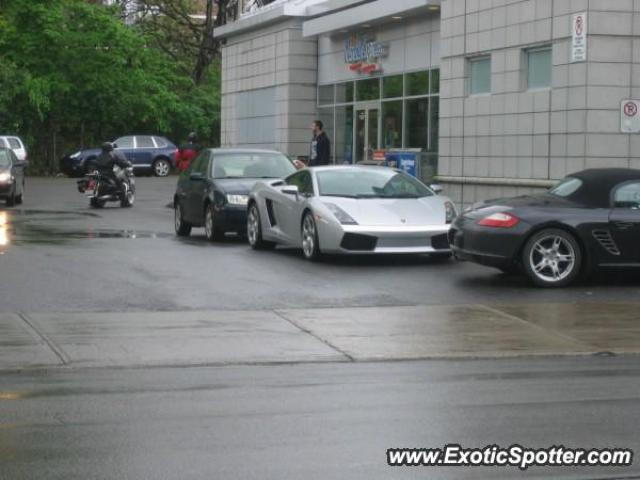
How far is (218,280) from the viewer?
1487 cm

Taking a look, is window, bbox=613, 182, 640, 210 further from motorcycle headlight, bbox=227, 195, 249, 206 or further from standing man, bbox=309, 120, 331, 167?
standing man, bbox=309, 120, 331, 167

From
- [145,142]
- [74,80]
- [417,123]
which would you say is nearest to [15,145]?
[145,142]

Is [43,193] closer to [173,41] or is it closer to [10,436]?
[173,41]

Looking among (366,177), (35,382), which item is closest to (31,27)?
(366,177)

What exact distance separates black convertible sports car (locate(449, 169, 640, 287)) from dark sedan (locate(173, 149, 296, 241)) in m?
6.25

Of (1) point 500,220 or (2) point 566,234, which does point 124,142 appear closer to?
(1) point 500,220

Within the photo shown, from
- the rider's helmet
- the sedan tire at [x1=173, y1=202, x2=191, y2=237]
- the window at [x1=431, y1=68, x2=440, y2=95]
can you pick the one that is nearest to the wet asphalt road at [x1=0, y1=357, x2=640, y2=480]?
the sedan tire at [x1=173, y1=202, x2=191, y2=237]

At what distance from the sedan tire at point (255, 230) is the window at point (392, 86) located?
13296 millimetres

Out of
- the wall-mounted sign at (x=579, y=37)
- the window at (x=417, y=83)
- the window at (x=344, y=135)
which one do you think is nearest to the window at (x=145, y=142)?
the window at (x=344, y=135)

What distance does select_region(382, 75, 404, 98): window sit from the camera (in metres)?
31.8

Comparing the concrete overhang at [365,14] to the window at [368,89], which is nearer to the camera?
the concrete overhang at [365,14]

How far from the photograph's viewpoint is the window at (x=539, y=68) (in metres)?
24.0

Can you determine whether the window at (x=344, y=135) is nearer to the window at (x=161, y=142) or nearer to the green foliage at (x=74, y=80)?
the window at (x=161, y=142)

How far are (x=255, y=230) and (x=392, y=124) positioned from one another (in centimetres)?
1400
